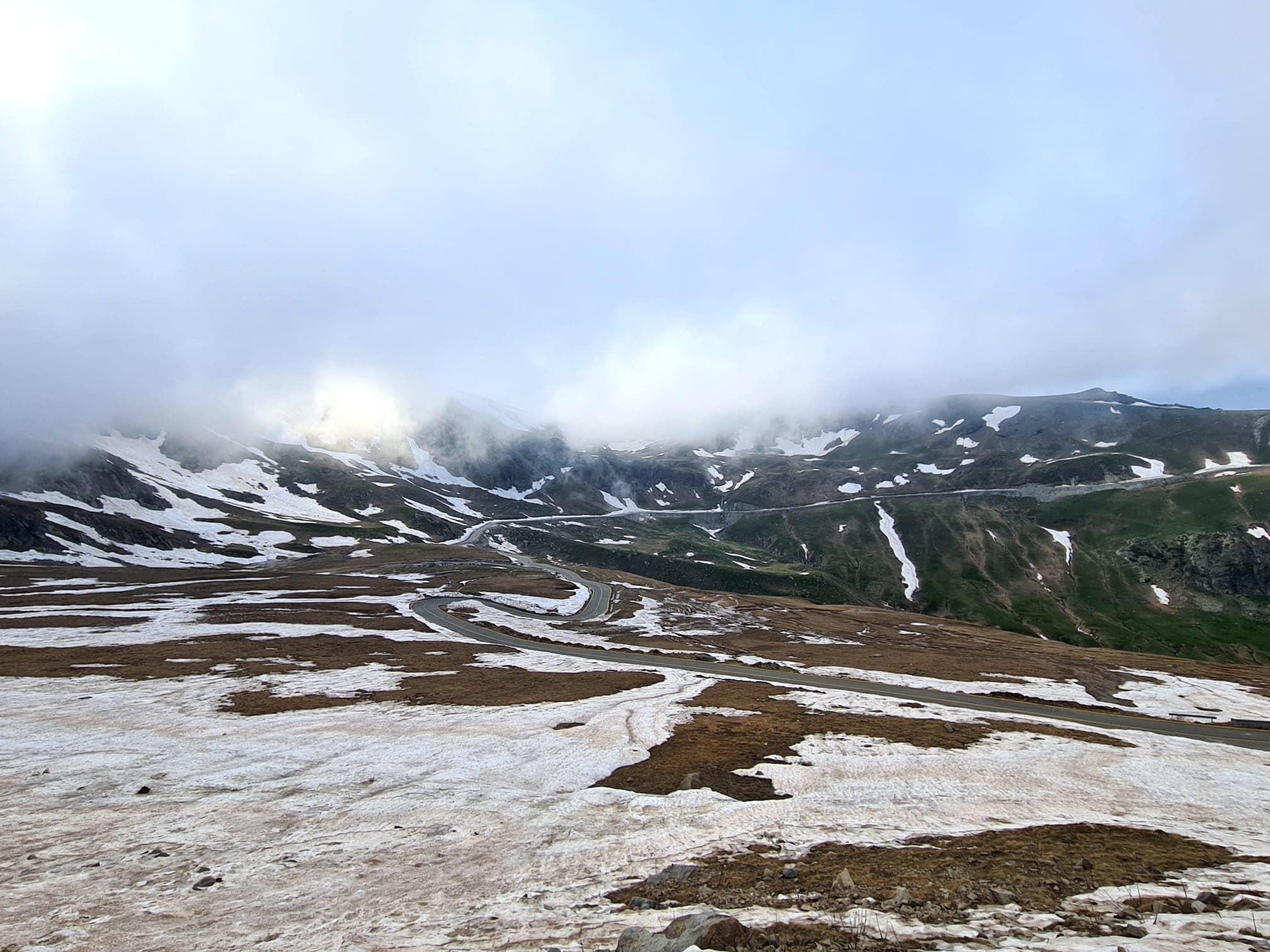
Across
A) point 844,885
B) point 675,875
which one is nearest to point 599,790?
point 675,875

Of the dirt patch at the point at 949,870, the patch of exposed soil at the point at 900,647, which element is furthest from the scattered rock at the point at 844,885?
the patch of exposed soil at the point at 900,647

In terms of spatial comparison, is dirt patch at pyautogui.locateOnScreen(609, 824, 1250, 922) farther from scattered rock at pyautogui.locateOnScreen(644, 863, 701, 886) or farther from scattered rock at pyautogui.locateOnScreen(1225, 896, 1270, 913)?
scattered rock at pyautogui.locateOnScreen(1225, 896, 1270, 913)

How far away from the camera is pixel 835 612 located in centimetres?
11456

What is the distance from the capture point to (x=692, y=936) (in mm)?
9281

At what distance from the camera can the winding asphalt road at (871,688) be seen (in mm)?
40281

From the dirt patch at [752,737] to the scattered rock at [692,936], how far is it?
12.2m

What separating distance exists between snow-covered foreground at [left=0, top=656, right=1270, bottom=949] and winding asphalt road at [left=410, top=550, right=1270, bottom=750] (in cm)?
787

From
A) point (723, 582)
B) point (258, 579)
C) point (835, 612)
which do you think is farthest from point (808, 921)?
point (723, 582)

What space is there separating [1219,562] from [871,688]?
199 meters

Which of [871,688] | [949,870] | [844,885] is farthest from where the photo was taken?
[871,688]

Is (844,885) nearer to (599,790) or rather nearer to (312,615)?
(599,790)

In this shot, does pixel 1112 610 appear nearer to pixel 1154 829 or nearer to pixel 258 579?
pixel 1154 829

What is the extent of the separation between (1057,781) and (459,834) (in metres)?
24.6

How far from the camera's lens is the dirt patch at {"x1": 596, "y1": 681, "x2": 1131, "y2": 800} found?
23.0 meters
